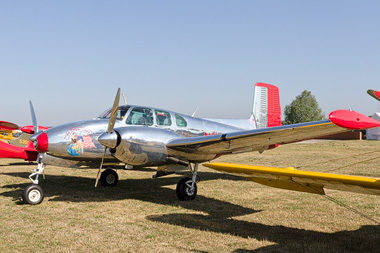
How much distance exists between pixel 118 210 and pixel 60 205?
5.27 feet

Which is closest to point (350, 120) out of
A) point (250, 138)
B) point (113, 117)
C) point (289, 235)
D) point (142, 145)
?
point (289, 235)

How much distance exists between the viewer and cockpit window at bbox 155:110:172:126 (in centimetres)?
935

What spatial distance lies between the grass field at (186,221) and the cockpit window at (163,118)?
2.09 metres

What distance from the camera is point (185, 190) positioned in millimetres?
8781

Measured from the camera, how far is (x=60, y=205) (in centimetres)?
810

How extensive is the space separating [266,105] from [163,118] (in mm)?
5292

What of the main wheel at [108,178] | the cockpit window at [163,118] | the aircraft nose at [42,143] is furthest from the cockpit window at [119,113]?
the main wheel at [108,178]

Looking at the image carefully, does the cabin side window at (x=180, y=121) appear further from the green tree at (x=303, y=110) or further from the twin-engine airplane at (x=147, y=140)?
the green tree at (x=303, y=110)

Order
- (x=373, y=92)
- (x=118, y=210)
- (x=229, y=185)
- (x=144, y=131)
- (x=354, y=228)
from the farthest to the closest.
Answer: (x=229, y=185) < (x=144, y=131) < (x=118, y=210) < (x=354, y=228) < (x=373, y=92)

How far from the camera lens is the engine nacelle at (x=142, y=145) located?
7.69 m

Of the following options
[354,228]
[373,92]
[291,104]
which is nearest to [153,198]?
[354,228]

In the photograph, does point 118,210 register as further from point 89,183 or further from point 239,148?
point 89,183

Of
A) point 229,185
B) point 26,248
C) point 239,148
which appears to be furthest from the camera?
point 229,185

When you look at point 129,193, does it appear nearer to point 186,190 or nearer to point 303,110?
point 186,190
